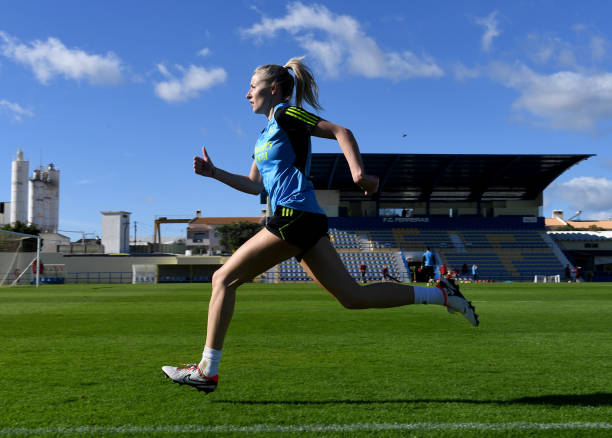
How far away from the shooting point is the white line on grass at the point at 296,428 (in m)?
2.89

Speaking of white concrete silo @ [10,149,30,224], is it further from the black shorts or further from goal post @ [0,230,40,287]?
the black shorts

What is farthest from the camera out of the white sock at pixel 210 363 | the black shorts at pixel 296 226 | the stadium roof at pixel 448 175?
the stadium roof at pixel 448 175

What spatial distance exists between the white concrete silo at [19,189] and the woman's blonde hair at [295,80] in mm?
99094

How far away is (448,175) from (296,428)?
48524 mm

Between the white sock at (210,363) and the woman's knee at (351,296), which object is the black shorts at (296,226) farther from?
the white sock at (210,363)

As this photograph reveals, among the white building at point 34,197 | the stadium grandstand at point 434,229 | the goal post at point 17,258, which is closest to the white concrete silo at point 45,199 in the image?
the white building at point 34,197

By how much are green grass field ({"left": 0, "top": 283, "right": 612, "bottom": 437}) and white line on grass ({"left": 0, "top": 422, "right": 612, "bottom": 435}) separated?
1 centimetres

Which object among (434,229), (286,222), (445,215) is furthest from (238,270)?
(445,215)

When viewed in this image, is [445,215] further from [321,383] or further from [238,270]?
[238,270]

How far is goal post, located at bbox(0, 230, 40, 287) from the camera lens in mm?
27797

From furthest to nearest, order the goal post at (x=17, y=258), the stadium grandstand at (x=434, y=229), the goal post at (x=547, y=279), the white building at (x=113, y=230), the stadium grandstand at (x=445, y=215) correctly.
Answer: the white building at (x=113, y=230), the stadium grandstand at (x=434, y=229), the stadium grandstand at (x=445, y=215), the goal post at (x=547, y=279), the goal post at (x=17, y=258)

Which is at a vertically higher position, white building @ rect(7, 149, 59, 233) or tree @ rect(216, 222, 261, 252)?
white building @ rect(7, 149, 59, 233)

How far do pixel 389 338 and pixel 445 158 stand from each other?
40836 millimetres

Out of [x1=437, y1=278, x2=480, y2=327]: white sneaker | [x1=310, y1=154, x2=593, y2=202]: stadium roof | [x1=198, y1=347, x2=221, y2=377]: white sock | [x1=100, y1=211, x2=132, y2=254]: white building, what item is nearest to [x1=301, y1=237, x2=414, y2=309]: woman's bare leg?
[x1=437, y1=278, x2=480, y2=327]: white sneaker
